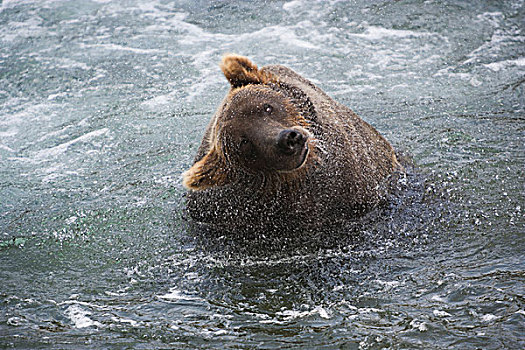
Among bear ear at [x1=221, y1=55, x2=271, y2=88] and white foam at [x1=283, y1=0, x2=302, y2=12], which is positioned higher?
bear ear at [x1=221, y1=55, x2=271, y2=88]

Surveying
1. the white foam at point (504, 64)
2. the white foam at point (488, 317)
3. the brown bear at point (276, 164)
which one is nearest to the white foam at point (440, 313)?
the white foam at point (488, 317)

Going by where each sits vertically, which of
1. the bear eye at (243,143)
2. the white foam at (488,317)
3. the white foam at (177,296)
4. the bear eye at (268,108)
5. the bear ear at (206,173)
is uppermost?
the bear eye at (268,108)

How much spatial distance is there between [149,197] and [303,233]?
1.95 m

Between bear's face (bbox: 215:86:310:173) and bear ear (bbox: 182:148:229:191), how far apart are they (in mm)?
82

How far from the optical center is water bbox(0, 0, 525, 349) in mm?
3566

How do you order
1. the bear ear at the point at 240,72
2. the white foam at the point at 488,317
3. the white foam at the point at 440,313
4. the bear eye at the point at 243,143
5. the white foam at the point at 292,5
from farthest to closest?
the white foam at the point at 292,5 < the bear ear at the point at 240,72 < the bear eye at the point at 243,143 < the white foam at the point at 440,313 < the white foam at the point at 488,317

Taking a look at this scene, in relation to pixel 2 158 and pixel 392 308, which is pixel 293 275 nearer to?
pixel 392 308

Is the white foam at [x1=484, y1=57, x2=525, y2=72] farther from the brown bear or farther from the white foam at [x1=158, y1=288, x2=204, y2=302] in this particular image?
the white foam at [x1=158, y1=288, x2=204, y2=302]

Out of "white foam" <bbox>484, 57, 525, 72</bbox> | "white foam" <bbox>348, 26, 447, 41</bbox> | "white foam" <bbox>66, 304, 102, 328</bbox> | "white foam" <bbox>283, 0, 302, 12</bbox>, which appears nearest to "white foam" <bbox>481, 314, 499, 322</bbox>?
Result: "white foam" <bbox>66, 304, 102, 328</bbox>

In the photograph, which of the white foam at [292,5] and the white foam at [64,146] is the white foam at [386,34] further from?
the white foam at [64,146]

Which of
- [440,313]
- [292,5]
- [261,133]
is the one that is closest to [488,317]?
[440,313]

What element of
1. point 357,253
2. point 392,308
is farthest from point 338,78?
point 392,308

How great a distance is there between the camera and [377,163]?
16.3 feet

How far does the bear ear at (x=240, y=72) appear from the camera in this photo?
4.27 m
